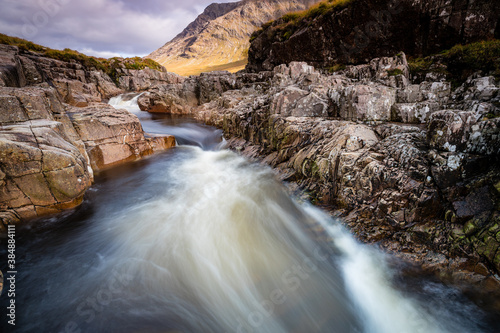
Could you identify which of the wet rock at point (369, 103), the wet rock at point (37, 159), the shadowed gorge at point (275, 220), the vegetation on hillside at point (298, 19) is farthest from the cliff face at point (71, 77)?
the vegetation on hillside at point (298, 19)

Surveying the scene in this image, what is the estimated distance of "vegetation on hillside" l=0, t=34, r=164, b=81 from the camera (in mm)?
24834

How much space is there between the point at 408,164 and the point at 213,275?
174 inches

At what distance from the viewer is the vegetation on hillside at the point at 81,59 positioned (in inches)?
978

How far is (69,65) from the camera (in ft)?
85.5

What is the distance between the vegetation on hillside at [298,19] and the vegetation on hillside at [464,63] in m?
10.6

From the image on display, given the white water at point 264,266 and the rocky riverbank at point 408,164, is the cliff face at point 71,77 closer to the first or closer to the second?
the white water at point 264,266

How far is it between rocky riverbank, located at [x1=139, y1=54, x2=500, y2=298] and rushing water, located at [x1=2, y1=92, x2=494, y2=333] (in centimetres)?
53

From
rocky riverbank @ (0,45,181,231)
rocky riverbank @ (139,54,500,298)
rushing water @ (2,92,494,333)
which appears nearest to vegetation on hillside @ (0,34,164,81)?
rocky riverbank @ (0,45,181,231)

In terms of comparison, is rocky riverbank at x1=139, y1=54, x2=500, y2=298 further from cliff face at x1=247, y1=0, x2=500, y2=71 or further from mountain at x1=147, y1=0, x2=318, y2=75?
mountain at x1=147, y1=0, x2=318, y2=75

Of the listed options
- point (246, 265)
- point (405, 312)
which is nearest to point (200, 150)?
point (246, 265)

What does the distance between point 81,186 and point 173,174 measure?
3.03 metres

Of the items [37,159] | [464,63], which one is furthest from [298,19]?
[37,159]

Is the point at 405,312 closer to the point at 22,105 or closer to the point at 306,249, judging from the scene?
the point at 306,249

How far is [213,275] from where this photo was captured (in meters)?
3.78
